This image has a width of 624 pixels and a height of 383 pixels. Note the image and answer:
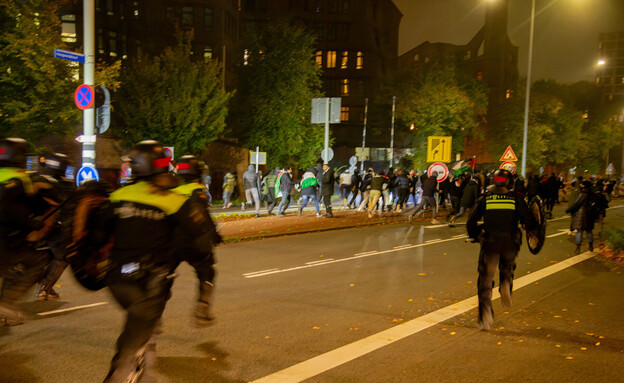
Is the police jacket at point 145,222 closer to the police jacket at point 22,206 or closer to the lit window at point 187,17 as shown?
the police jacket at point 22,206

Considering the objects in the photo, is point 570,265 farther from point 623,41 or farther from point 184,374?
point 623,41

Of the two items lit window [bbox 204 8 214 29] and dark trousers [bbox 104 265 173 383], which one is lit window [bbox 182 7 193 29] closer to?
lit window [bbox 204 8 214 29]

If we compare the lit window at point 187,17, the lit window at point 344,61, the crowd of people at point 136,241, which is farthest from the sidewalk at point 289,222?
the lit window at point 344,61

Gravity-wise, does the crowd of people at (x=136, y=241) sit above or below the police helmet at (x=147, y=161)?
below

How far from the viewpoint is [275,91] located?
32.9 metres

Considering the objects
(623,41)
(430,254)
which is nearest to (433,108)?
(430,254)

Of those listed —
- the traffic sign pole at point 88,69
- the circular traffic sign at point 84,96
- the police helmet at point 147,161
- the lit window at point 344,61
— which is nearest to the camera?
the police helmet at point 147,161

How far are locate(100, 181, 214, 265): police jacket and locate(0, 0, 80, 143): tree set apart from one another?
1506 cm

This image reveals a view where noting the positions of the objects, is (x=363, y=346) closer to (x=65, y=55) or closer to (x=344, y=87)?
(x=65, y=55)

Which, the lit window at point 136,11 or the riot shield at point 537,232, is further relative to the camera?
the lit window at point 136,11

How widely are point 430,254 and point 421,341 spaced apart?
6.24 m

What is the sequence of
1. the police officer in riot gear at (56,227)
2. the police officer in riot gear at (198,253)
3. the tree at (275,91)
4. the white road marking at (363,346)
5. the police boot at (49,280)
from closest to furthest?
the police officer in riot gear at (198,253) → the white road marking at (363,346) → the police officer in riot gear at (56,227) → the police boot at (49,280) → the tree at (275,91)

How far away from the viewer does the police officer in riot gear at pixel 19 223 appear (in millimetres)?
5090

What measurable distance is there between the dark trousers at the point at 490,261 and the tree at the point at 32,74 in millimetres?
15110
